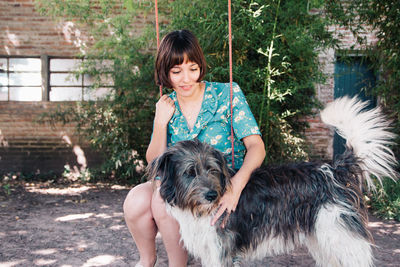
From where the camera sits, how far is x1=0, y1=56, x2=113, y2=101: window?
718 centimetres

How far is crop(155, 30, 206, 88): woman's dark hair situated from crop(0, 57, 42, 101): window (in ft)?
19.2

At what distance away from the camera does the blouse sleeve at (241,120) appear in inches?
93.7

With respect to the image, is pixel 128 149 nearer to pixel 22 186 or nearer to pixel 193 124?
pixel 22 186

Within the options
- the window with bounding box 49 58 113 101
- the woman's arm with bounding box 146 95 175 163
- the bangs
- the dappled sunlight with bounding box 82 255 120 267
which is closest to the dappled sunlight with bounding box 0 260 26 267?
the dappled sunlight with bounding box 82 255 120 267

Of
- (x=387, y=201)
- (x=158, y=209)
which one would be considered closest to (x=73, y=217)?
(x=158, y=209)

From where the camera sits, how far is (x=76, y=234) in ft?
A: 12.9

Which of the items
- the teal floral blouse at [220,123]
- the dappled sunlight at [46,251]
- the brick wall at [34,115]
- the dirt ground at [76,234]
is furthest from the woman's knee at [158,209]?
the brick wall at [34,115]

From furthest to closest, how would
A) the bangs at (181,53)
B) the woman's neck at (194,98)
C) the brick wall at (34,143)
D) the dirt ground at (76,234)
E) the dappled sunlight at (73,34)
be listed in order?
1. the brick wall at (34,143)
2. the dappled sunlight at (73,34)
3. the dirt ground at (76,234)
4. the woman's neck at (194,98)
5. the bangs at (181,53)

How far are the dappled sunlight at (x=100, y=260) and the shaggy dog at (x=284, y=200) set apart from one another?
1290mm

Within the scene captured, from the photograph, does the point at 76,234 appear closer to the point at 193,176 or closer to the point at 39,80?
the point at 193,176

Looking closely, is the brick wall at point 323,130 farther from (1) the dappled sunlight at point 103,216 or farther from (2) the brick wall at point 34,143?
(2) the brick wall at point 34,143

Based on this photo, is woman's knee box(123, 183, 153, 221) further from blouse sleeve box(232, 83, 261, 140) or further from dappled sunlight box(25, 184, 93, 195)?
dappled sunlight box(25, 184, 93, 195)

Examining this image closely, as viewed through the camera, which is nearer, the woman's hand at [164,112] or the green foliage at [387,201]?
the woman's hand at [164,112]

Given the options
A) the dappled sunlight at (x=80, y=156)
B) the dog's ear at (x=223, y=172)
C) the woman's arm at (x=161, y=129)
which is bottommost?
the dappled sunlight at (x=80, y=156)
